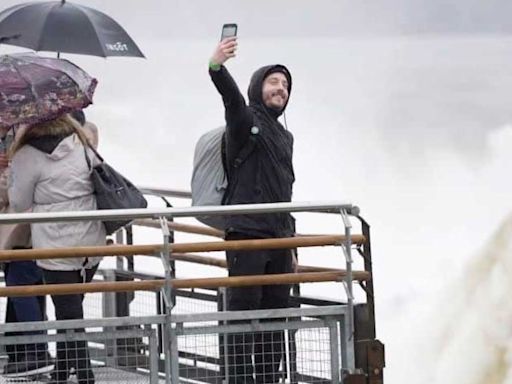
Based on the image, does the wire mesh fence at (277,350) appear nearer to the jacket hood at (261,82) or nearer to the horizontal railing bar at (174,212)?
the horizontal railing bar at (174,212)

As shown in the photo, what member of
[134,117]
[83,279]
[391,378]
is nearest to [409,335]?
[391,378]

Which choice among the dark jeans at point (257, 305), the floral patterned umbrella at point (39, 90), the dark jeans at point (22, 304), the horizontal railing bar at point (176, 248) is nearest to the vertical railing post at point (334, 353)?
the dark jeans at point (257, 305)

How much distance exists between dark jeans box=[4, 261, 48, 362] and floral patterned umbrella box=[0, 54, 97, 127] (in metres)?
0.58

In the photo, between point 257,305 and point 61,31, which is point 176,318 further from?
point 61,31

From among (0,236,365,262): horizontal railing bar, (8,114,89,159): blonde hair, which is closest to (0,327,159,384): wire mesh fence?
(0,236,365,262): horizontal railing bar

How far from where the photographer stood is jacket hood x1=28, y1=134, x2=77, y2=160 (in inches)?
246

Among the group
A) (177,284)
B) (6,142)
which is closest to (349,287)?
(177,284)

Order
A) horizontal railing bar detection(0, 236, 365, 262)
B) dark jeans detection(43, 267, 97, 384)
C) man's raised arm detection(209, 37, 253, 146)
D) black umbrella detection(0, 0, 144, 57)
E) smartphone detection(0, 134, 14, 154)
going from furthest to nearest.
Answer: black umbrella detection(0, 0, 144, 57)
smartphone detection(0, 134, 14, 154)
man's raised arm detection(209, 37, 253, 146)
dark jeans detection(43, 267, 97, 384)
horizontal railing bar detection(0, 236, 365, 262)

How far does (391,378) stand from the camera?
13812 mm

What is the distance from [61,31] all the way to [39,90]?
60.3 inches

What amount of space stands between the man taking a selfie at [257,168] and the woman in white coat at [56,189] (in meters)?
0.49

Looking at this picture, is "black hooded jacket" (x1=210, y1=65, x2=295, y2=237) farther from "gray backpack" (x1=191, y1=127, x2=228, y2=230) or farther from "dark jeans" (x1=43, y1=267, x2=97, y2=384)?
"dark jeans" (x1=43, y1=267, x2=97, y2=384)

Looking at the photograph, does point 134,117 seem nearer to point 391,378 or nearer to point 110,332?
point 391,378

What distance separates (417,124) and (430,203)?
100 centimetres
